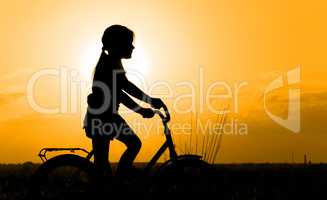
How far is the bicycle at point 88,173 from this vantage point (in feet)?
33.5

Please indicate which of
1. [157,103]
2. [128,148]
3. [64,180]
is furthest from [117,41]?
[64,180]

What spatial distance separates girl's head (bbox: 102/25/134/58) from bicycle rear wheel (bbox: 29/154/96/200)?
5.40 feet

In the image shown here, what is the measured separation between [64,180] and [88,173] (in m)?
0.47

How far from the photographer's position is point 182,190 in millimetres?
10445

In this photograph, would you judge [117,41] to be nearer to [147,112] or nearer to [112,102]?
[112,102]

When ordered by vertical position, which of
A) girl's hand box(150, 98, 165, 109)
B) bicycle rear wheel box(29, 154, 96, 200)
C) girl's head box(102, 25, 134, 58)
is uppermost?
girl's head box(102, 25, 134, 58)

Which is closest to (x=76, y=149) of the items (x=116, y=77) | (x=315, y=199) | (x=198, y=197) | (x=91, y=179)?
(x=91, y=179)

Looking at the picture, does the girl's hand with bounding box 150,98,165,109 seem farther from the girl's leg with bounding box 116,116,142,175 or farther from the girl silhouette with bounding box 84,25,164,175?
the girl's leg with bounding box 116,116,142,175

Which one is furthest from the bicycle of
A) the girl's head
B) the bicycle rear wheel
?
the girl's head

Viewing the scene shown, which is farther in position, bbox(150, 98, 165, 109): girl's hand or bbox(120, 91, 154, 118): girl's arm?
bbox(120, 91, 154, 118): girl's arm

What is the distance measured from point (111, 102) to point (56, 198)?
1804 millimetres

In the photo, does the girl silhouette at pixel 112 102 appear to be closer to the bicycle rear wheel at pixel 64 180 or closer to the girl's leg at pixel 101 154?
the girl's leg at pixel 101 154

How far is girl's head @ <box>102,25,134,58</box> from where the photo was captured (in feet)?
33.0

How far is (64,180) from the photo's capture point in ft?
34.4
